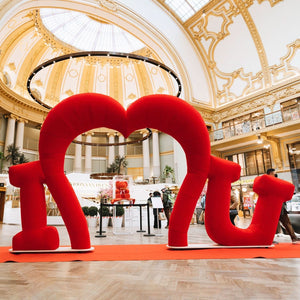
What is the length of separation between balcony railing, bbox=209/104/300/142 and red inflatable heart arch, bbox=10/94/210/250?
11388 mm

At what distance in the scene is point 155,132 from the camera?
24.2 meters

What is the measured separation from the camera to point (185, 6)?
16.5 metres

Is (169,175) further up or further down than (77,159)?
further down

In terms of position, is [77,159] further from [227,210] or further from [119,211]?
[227,210]

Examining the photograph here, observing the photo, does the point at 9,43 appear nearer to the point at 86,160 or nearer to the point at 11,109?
the point at 11,109

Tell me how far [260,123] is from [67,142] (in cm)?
1318

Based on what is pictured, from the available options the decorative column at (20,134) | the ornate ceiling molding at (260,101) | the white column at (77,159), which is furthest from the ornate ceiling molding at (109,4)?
the white column at (77,159)

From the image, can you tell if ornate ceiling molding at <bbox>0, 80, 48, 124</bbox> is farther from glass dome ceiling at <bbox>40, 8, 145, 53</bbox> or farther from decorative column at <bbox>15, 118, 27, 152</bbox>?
glass dome ceiling at <bbox>40, 8, 145, 53</bbox>

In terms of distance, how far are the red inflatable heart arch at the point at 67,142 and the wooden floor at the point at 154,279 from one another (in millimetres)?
834

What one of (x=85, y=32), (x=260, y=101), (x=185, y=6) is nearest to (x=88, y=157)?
(x=85, y=32)

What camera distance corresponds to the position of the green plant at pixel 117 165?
23.1m

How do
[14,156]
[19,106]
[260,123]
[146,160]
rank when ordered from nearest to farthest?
[260,123], [14,156], [19,106], [146,160]

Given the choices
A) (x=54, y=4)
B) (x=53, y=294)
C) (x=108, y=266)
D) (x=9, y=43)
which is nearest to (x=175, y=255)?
(x=108, y=266)

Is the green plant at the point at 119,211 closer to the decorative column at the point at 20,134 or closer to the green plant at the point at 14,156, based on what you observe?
the green plant at the point at 14,156
